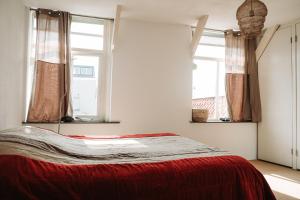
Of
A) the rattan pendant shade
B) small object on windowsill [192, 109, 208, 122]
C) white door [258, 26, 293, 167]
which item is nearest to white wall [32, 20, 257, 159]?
small object on windowsill [192, 109, 208, 122]

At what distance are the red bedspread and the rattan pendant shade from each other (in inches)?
42.5

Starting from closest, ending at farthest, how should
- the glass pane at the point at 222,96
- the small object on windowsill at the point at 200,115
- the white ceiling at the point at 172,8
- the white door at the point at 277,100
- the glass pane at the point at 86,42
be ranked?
1. the white ceiling at the point at 172,8
2. the glass pane at the point at 86,42
3. the white door at the point at 277,100
4. the small object on windowsill at the point at 200,115
5. the glass pane at the point at 222,96

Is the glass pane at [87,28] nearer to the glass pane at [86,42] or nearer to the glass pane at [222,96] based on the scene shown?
the glass pane at [86,42]

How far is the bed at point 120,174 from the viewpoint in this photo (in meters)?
1.27

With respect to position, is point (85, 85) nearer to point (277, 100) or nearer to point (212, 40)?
point (212, 40)

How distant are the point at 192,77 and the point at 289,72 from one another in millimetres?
1680

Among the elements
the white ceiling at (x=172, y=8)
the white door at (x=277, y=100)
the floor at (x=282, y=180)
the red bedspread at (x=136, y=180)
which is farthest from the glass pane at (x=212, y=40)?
the red bedspread at (x=136, y=180)

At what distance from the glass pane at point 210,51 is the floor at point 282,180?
2194 millimetres

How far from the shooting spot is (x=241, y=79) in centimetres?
464

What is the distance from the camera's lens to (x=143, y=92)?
408 cm

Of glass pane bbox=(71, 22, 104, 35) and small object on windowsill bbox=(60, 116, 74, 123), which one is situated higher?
glass pane bbox=(71, 22, 104, 35)

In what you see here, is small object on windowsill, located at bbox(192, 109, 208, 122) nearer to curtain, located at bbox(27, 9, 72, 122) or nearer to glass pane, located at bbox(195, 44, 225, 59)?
glass pane, located at bbox(195, 44, 225, 59)

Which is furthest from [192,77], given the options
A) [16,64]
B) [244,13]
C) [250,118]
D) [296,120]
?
[16,64]

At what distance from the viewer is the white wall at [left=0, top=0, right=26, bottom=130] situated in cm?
245
